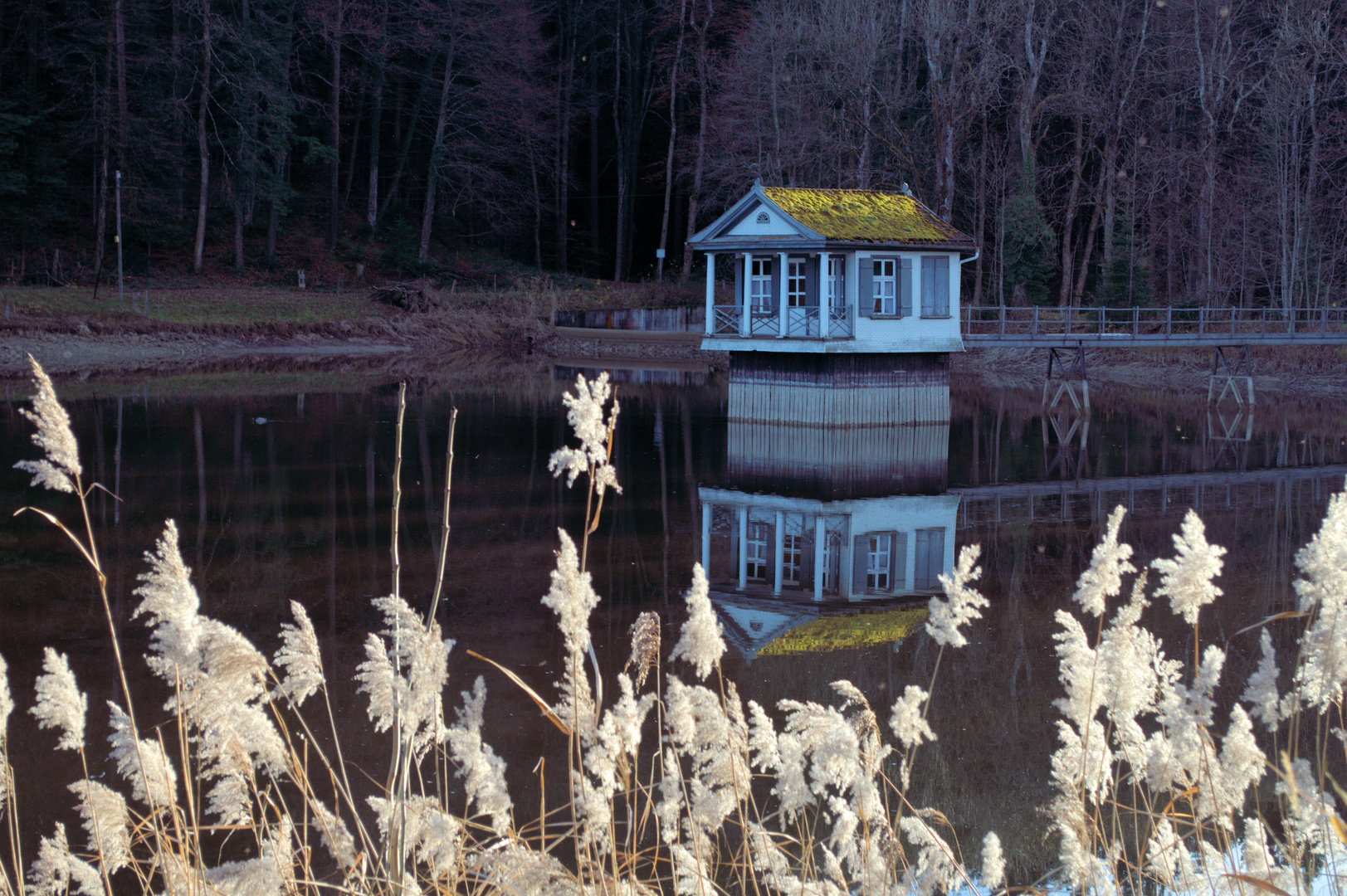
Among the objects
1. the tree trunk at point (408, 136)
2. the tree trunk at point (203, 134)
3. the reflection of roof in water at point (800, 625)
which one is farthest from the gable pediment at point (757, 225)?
the tree trunk at point (408, 136)

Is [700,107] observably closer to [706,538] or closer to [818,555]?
[706,538]

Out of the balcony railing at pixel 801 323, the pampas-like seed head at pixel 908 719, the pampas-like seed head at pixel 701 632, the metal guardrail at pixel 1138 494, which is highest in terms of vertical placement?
the balcony railing at pixel 801 323

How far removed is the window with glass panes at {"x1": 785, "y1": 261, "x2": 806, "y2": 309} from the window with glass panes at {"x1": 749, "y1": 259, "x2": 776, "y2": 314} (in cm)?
39

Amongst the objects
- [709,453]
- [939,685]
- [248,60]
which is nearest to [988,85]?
[709,453]

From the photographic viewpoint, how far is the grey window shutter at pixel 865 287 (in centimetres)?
2486

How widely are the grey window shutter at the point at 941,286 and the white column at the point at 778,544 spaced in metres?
11.3

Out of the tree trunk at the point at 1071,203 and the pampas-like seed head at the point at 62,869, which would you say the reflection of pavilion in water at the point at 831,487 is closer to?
the pampas-like seed head at the point at 62,869

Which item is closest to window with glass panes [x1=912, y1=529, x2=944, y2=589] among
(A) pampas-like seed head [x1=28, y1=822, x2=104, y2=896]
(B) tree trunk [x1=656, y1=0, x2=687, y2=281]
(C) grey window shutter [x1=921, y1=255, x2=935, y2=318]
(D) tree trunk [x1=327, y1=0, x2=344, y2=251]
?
(A) pampas-like seed head [x1=28, y1=822, x2=104, y2=896]

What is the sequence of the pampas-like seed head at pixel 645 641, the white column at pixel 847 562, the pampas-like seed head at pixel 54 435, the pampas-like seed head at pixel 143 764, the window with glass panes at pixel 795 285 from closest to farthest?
the pampas-like seed head at pixel 54 435 → the pampas-like seed head at pixel 143 764 → the pampas-like seed head at pixel 645 641 → the white column at pixel 847 562 → the window with glass panes at pixel 795 285

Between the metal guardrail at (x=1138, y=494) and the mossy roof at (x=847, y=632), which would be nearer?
the mossy roof at (x=847, y=632)

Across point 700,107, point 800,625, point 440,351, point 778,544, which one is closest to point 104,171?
point 440,351

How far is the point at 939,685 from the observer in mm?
8773

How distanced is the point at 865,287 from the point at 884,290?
52cm

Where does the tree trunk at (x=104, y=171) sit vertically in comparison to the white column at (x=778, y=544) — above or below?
above
